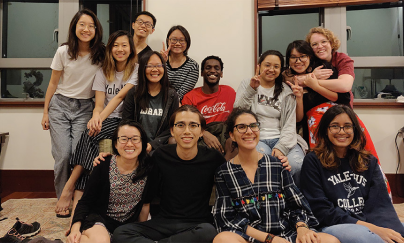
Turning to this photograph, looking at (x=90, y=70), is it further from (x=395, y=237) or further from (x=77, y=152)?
(x=395, y=237)

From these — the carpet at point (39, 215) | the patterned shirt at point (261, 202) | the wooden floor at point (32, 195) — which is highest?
the patterned shirt at point (261, 202)

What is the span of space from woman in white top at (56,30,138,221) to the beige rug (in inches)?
4.8

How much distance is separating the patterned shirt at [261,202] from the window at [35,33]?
2.20m

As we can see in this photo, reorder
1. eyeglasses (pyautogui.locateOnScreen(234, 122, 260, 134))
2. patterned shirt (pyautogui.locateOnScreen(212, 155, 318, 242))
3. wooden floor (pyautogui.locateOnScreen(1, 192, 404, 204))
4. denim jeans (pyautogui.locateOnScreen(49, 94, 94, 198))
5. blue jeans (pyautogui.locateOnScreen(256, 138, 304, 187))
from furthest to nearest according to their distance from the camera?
wooden floor (pyautogui.locateOnScreen(1, 192, 404, 204))
denim jeans (pyautogui.locateOnScreen(49, 94, 94, 198))
blue jeans (pyautogui.locateOnScreen(256, 138, 304, 187))
eyeglasses (pyautogui.locateOnScreen(234, 122, 260, 134))
patterned shirt (pyautogui.locateOnScreen(212, 155, 318, 242))

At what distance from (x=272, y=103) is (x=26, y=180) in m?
2.57

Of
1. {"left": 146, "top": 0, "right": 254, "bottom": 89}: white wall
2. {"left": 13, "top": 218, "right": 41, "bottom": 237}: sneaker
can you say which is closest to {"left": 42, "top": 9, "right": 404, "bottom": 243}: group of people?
{"left": 13, "top": 218, "right": 41, "bottom": 237}: sneaker

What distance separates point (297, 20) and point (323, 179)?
1.97 m

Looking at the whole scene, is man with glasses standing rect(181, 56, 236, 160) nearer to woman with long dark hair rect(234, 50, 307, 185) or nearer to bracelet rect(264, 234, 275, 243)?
woman with long dark hair rect(234, 50, 307, 185)

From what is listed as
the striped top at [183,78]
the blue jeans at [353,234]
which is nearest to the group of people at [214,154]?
the blue jeans at [353,234]

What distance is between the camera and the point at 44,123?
2.25m

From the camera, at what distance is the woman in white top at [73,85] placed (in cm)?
216

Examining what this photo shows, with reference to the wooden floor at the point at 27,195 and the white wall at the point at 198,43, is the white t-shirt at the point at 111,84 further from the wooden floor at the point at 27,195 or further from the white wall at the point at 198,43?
the wooden floor at the point at 27,195

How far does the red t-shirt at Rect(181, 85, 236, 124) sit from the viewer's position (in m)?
2.25

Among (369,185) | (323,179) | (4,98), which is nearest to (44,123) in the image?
(4,98)
